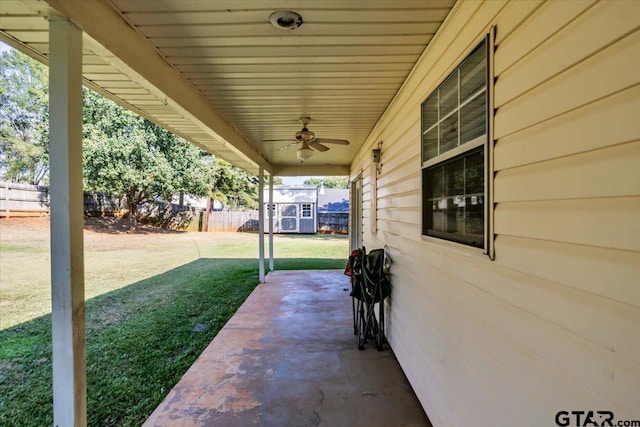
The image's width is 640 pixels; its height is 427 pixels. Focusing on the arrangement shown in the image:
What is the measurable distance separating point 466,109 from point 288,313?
3.61 metres

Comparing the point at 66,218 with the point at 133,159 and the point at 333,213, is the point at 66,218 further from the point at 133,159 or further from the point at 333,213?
the point at 333,213

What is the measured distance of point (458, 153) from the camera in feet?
5.76

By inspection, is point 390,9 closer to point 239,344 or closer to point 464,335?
point 464,335

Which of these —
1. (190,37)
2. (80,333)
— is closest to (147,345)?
(80,333)

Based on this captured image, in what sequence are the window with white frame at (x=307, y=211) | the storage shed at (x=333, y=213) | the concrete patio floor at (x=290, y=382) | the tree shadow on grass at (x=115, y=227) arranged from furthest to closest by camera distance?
the storage shed at (x=333, y=213) → the window with white frame at (x=307, y=211) → the tree shadow on grass at (x=115, y=227) → the concrete patio floor at (x=290, y=382)

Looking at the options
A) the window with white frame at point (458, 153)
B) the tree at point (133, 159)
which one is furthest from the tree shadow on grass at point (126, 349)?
the tree at point (133, 159)

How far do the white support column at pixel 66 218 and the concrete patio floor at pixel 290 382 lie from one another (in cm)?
95

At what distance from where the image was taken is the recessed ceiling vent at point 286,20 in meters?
1.70

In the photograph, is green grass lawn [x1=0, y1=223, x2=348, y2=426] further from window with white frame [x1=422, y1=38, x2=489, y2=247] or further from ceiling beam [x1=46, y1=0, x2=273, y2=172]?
window with white frame [x1=422, y1=38, x2=489, y2=247]

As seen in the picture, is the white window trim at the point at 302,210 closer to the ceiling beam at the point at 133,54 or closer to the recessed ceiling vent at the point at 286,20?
the ceiling beam at the point at 133,54

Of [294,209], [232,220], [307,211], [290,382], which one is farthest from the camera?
[307,211]

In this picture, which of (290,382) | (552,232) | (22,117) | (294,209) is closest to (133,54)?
(552,232)

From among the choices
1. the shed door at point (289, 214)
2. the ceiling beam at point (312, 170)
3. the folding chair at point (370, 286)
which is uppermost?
the ceiling beam at point (312, 170)

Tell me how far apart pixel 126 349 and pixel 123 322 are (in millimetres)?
981
